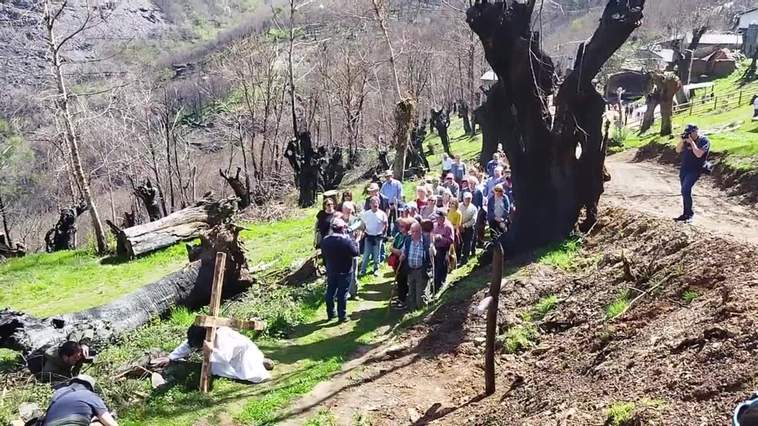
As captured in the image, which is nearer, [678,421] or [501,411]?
[678,421]

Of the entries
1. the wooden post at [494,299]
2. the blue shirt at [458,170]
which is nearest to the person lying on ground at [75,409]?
the wooden post at [494,299]

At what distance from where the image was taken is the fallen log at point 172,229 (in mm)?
19094

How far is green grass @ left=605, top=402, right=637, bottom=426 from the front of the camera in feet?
18.4

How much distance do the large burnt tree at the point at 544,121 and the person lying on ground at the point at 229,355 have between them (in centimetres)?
548

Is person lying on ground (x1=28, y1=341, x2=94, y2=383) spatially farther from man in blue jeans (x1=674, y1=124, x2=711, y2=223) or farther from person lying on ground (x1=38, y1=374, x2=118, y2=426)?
man in blue jeans (x1=674, y1=124, x2=711, y2=223)

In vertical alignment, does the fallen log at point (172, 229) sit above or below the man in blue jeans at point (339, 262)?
below

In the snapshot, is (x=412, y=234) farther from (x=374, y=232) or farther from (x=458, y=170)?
(x=458, y=170)

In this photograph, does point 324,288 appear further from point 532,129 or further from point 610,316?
point 610,316


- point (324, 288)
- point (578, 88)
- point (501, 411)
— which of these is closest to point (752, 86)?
point (578, 88)

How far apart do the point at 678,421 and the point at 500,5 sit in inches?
309

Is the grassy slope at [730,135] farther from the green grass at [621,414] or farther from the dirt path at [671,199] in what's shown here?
the green grass at [621,414]

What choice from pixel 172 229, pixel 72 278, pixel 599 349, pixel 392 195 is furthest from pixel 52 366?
pixel 172 229

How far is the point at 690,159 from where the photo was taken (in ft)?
36.9

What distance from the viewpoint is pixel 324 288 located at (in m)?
12.7
